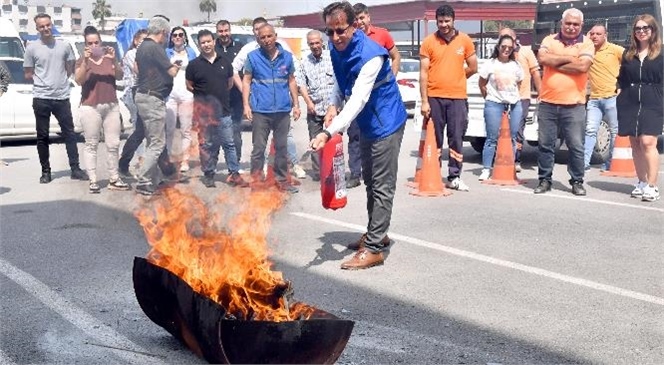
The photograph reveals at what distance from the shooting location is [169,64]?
9.72m

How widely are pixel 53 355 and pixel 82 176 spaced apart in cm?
696

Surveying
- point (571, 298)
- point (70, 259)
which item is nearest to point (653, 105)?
point (571, 298)

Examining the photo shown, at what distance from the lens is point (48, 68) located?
424 inches

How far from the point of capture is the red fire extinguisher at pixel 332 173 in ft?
19.7

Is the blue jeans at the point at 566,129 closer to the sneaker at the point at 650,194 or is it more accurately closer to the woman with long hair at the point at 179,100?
the sneaker at the point at 650,194

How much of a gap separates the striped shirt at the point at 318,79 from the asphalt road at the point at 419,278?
1.27 meters

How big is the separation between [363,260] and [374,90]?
1320 millimetres

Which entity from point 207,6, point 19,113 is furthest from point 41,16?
point 19,113

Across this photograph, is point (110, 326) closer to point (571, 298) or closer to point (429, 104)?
point (571, 298)

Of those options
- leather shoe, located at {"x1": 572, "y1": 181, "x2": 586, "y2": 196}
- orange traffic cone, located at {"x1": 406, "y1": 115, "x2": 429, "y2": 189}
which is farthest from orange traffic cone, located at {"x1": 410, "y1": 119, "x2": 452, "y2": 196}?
leather shoe, located at {"x1": 572, "y1": 181, "x2": 586, "y2": 196}

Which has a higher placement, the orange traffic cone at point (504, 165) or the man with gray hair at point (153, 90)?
the man with gray hair at point (153, 90)

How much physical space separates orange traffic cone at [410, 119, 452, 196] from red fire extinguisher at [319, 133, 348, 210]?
150 inches

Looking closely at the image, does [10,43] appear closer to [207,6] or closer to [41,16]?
[41,16]

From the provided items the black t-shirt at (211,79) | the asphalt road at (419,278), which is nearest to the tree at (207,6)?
the black t-shirt at (211,79)
